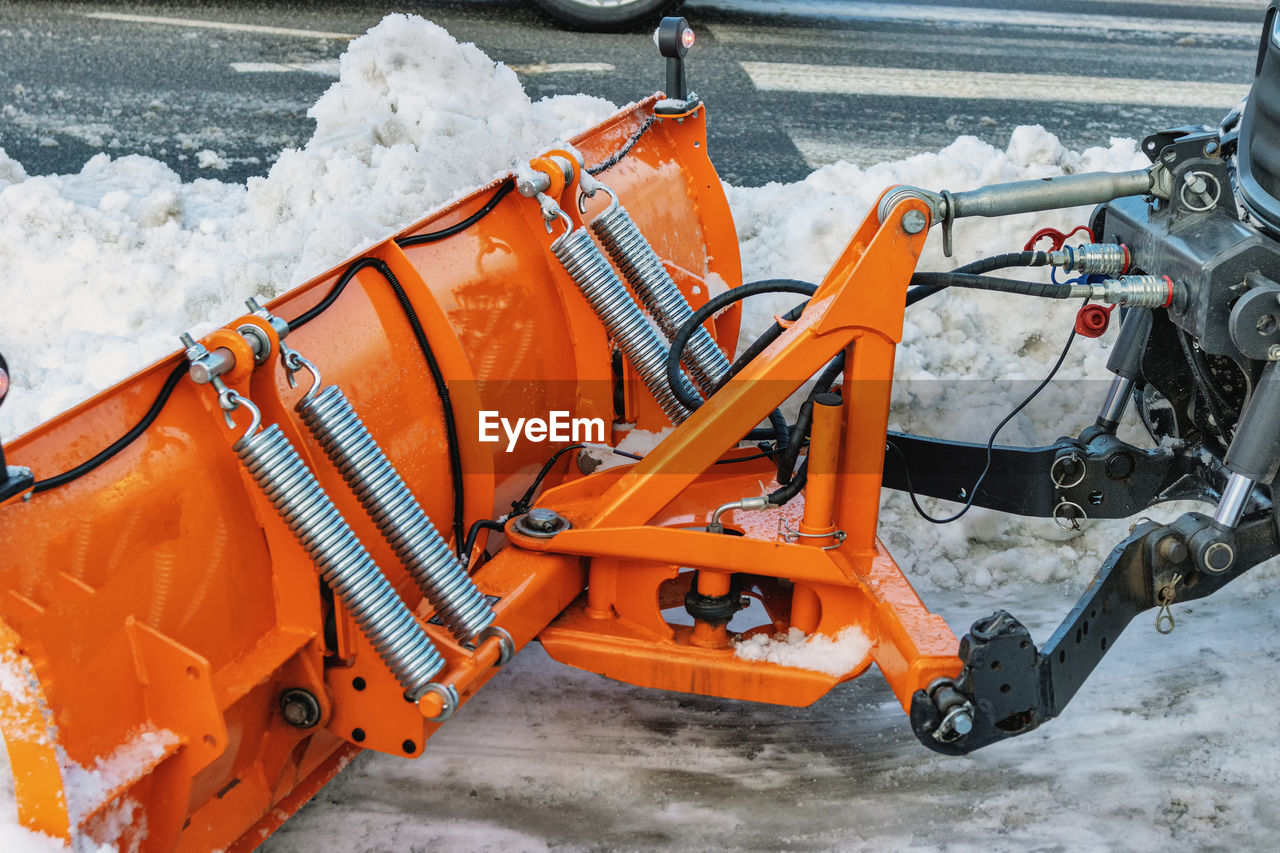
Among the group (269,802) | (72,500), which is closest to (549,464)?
(269,802)

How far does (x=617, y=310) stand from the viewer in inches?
114

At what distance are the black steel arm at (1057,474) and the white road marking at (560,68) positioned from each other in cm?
515

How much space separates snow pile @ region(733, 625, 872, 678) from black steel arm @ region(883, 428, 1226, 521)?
511 millimetres

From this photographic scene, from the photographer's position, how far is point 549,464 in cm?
303

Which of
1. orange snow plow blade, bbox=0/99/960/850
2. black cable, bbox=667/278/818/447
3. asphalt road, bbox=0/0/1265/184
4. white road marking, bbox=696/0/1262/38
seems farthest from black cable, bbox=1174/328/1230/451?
white road marking, bbox=696/0/1262/38

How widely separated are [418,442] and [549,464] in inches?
20.3

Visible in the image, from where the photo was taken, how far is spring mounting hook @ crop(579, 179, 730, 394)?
2990mm

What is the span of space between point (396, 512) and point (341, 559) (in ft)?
0.53

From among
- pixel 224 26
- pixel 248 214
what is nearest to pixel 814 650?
pixel 248 214

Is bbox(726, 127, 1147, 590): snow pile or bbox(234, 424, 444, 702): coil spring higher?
bbox(234, 424, 444, 702): coil spring

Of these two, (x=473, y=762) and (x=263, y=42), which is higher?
(x=263, y=42)

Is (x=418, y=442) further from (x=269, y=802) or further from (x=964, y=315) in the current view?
(x=964, y=315)

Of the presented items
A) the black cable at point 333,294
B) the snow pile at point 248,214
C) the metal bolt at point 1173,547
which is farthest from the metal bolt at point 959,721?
the snow pile at point 248,214

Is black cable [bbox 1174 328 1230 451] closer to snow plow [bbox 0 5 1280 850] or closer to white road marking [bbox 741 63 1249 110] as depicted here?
snow plow [bbox 0 5 1280 850]
